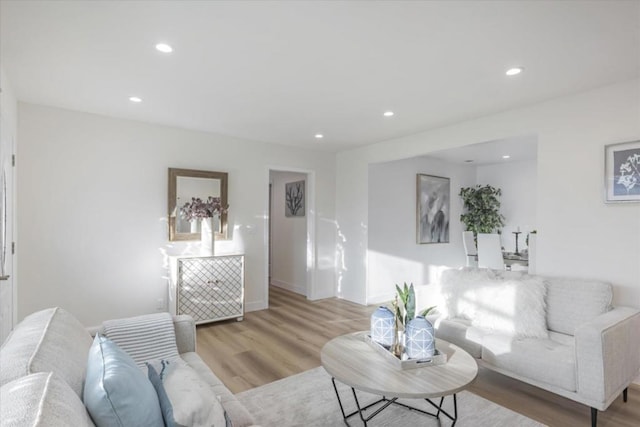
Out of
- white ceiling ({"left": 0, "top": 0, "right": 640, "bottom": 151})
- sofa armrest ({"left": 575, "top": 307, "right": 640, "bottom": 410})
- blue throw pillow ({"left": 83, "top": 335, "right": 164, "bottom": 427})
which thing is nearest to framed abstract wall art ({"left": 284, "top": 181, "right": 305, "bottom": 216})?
white ceiling ({"left": 0, "top": 0, "right": 640, "bottom": 151})

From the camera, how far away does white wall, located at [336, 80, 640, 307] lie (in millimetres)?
2777

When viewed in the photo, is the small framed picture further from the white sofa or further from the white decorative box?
the white decorative box

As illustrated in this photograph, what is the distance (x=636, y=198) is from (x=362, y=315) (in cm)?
320

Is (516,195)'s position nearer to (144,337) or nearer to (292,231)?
(292,231)

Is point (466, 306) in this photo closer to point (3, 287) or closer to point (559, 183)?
point (559, 183)

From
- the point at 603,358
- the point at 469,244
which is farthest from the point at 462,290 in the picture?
the point at 469,244

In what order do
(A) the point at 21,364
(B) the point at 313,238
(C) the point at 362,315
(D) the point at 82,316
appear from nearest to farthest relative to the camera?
(A) the point at 21,364 → (D) the point at 82,316 → (C) the point at 362,315 → (B) the point at 313,238

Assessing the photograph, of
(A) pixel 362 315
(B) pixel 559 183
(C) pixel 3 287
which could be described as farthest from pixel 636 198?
(C) pixel 3 287

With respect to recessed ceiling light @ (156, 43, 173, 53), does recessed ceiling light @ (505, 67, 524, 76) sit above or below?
below

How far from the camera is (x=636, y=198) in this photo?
271cm

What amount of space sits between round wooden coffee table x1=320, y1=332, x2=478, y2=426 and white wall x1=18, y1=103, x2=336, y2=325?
2.86 meters

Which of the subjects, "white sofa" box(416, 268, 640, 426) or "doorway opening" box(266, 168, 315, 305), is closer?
"white sofa" box(416, 268, 640, 426)

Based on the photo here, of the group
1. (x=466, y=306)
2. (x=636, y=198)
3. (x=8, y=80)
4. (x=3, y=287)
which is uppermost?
(x=8, y=80)

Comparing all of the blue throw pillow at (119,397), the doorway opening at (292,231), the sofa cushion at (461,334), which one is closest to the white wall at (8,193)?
the blue throw pillow at (119,397)
